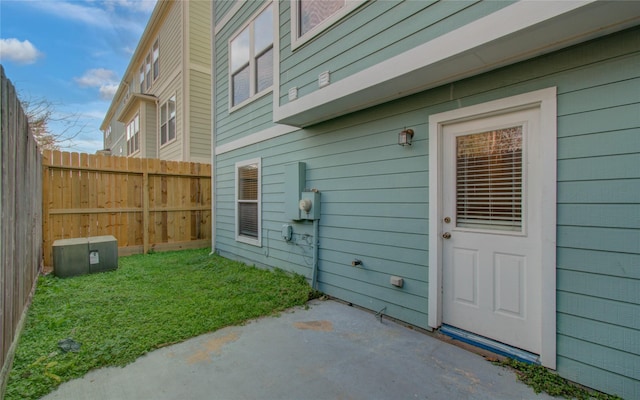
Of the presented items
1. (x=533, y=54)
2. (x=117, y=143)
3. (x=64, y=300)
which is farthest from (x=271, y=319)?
(x=117, y=143)

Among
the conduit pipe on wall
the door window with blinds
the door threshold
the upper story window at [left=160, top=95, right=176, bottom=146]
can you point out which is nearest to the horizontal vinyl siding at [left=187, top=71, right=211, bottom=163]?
the upper story window at [left=160, top=95, right=176, bottom=146]

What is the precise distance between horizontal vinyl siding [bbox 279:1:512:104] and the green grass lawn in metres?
2.64

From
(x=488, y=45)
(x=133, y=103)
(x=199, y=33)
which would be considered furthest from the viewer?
(x=133, y=103)

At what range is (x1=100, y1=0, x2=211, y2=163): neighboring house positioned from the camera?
28.1 ft

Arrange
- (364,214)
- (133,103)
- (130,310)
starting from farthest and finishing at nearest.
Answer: (133,103) → (364,214) → (130,310)

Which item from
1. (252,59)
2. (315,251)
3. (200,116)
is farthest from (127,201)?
(315,251)

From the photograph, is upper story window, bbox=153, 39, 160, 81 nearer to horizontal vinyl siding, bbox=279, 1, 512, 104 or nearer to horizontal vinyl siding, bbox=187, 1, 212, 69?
horizontal vinyl siding, bbox=187, 1, 212, 69

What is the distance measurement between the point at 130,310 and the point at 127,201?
13.0 ft

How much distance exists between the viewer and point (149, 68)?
37.6 ft

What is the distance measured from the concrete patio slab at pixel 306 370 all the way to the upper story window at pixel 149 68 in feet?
35.8

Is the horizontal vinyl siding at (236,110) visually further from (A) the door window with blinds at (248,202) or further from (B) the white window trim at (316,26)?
(B) the white window trim at (316,26)

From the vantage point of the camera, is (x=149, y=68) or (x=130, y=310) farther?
(x=149, y=68)

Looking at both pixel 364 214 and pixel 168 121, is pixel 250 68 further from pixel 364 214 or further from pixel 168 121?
pixel 168 121

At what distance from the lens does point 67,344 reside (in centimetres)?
251
